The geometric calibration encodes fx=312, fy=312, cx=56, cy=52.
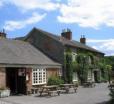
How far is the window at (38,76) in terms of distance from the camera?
33.4 meters

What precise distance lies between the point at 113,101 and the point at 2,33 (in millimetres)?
25723

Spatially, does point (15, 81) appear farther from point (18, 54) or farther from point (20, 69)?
point (18, 54)

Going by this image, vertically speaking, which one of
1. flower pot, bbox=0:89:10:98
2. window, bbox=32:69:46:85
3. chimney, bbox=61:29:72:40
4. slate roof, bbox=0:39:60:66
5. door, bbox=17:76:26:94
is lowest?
flower pot, bbox=0:89:10:98

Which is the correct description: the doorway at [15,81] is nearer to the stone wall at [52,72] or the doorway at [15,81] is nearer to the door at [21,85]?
the door at [21,85]

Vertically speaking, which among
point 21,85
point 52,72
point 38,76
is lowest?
point 21,85

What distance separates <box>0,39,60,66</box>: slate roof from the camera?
100 feet

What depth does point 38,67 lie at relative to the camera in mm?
33750

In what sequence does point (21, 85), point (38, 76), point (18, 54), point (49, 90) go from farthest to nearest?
point (38, 76)
point (18, 54)
point (21, 85)
point (49, 90)

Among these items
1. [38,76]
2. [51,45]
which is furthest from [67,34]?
[38,76]

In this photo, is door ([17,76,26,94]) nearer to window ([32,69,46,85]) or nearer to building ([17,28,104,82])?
window ([32,69,46,85])

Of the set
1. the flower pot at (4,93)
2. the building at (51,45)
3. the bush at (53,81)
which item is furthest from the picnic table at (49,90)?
the building at (51,45)

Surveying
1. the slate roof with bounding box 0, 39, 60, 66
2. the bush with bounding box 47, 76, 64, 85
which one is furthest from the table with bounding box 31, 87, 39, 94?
the bush with bounding box 47, 76, 64, 85

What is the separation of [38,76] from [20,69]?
3.35 meters

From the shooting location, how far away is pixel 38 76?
34156 mm
